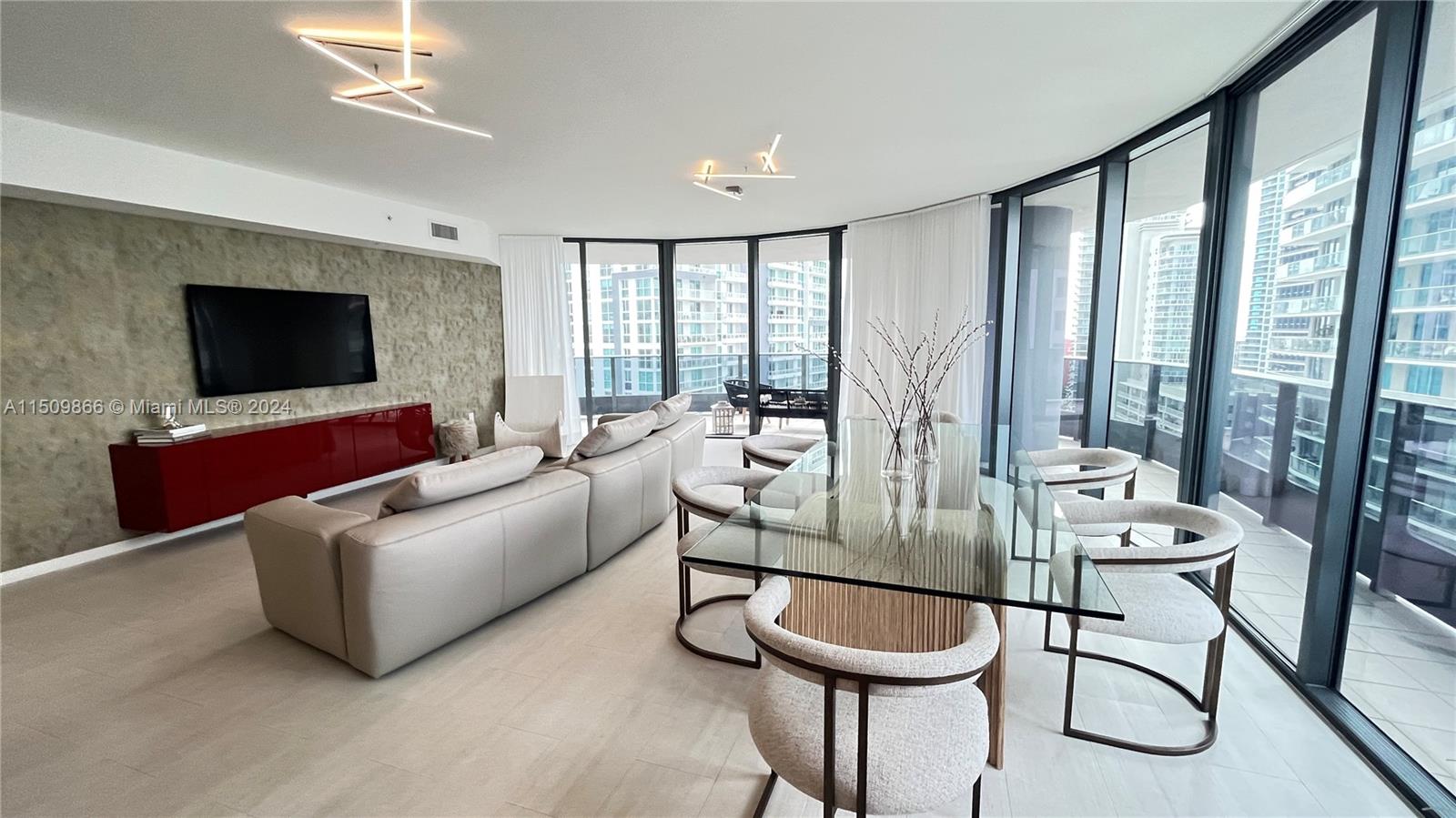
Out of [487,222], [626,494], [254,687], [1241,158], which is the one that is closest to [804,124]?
[1241,158]

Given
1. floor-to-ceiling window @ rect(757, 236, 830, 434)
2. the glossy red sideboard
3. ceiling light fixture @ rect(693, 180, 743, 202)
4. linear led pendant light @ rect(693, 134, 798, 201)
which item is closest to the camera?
the glossy red sideboard

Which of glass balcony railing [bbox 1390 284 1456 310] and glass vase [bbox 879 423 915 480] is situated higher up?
glass balcony railing [bbox 1390 284 1456 310]

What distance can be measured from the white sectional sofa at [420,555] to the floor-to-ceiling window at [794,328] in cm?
438

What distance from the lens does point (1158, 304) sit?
3531 millimetres

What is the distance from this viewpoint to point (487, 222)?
6312mm

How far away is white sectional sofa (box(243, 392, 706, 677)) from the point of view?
2.23 metres

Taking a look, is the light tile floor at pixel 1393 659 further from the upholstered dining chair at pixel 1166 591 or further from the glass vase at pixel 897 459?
the glass vase at pixel 897 459

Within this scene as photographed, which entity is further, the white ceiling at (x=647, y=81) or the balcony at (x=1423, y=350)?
the white ceiling at (x=647, y=81)

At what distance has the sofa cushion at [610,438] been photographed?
340cm

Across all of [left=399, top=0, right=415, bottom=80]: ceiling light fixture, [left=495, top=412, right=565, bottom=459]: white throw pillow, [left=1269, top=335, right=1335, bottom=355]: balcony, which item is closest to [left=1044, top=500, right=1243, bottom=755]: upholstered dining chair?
[left=1269, top=335, right=1335, bottom=355]: balcony

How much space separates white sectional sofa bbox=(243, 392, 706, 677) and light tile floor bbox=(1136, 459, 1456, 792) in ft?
10.8

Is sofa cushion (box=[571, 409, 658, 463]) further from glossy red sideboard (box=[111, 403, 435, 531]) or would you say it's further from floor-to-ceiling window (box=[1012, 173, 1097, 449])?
floor-to-ceiling window (box=[1012, 173, 1097, 449])

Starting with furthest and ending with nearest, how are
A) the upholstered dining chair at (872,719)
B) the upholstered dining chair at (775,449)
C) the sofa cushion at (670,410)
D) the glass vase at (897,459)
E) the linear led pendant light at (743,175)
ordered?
the sofa cushion at (670,410) < the linear led pendant light at (743,175) < the upholstered dining chair at (775,449) < the glass vase at (897,459) < the upholstered dining chair at (872,719)

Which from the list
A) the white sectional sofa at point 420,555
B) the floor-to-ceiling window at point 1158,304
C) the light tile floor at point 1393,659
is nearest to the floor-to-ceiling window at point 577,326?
the white sectional sofa at point 420,555
